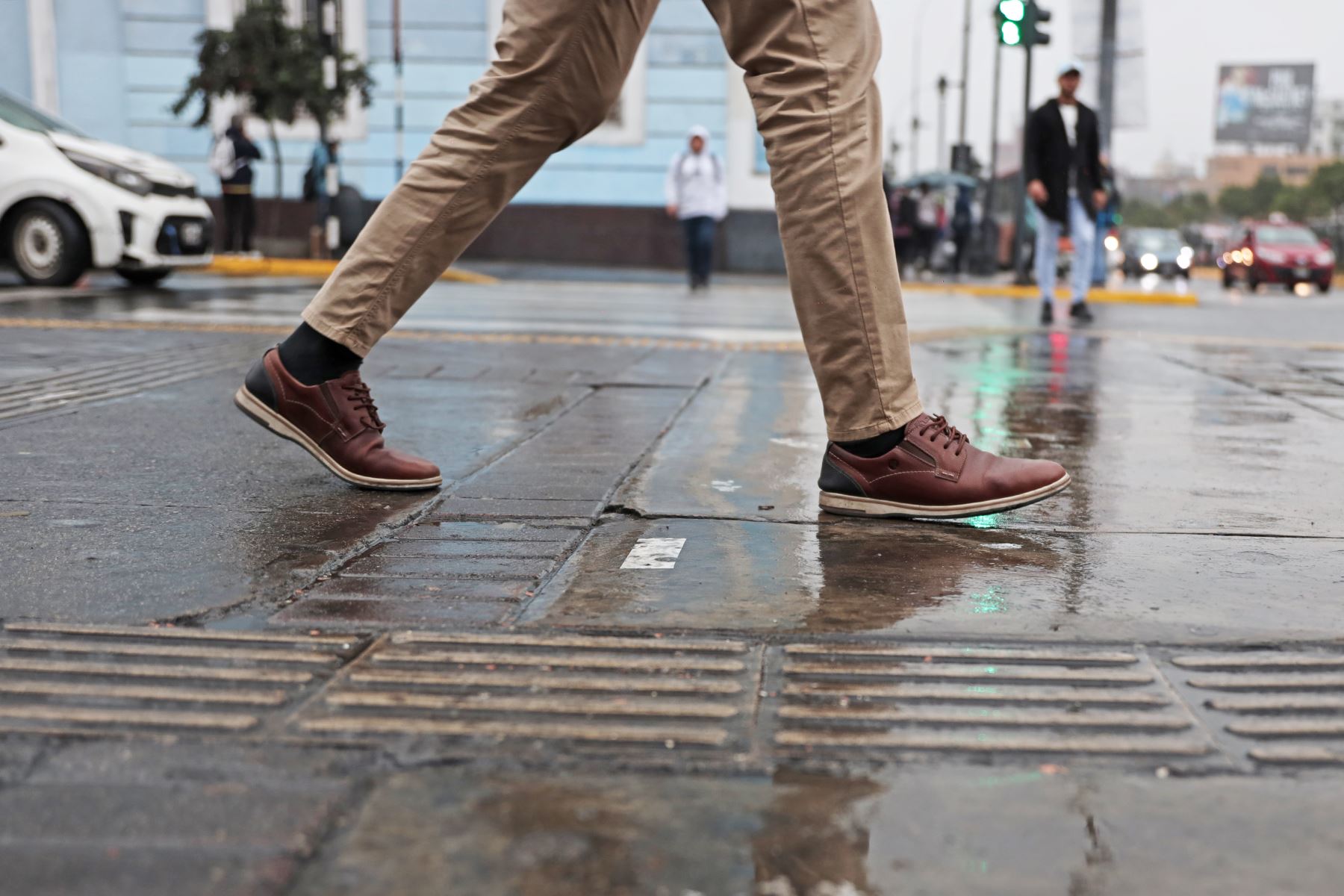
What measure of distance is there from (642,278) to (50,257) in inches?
322

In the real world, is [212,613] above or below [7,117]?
below

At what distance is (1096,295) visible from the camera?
627 inches

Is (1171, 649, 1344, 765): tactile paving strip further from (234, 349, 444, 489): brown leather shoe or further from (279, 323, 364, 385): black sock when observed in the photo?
(279, 323, 364, 385): black sock

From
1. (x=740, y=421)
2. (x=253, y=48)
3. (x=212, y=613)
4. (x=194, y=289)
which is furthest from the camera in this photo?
(x=253, y=48)

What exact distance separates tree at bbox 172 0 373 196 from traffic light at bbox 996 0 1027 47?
750 cm

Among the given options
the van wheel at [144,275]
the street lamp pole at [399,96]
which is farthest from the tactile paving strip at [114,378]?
the street lamp pole at [399,96]

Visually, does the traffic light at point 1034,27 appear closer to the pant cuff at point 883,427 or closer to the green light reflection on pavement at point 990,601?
the pant cuff at point 883,427

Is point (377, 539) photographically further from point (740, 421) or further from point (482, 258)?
point (482, 258)

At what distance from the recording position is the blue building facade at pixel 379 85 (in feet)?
68.8

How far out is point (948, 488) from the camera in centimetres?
272

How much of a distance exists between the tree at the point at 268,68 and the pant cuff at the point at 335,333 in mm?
14865

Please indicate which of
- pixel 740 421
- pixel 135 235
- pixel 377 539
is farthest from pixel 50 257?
pixel 377 539

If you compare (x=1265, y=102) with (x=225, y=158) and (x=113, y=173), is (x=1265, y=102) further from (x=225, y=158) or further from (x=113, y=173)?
(x=113, y=173)

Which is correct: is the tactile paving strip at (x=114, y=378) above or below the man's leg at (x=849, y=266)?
below
